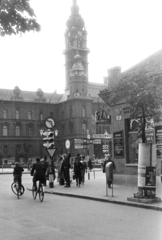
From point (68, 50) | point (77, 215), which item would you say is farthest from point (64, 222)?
point (68, 50)

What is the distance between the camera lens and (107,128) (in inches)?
3792

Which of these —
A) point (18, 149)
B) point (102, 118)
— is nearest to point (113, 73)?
point (102, 118)

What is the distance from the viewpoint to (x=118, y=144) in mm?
20578

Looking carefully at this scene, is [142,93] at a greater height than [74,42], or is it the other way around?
[74,42]

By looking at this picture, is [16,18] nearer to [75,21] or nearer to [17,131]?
[17,131]

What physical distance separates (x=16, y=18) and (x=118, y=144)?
14125 mm

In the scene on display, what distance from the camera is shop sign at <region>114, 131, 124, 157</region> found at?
800 inches

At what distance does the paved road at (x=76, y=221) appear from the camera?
827cm

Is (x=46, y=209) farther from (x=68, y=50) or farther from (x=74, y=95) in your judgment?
(x=68, y=50)

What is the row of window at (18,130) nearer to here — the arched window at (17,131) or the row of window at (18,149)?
the arched window at (17,131)

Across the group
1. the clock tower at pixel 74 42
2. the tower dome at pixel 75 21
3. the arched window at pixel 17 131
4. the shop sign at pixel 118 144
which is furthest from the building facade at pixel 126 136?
the tower dome at pixel 75 21

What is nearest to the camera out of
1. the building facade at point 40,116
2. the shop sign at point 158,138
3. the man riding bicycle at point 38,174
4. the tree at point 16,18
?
the tree at point 16,18

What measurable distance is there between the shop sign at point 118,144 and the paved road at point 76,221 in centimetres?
674

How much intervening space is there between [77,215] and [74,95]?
75706 mm
